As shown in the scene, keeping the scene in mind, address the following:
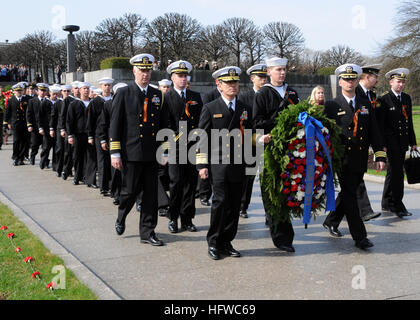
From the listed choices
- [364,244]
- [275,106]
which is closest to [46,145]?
[275,106]

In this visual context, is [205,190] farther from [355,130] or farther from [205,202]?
[355,130]

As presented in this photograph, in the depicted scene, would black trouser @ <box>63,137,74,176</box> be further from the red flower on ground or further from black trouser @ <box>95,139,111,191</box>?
the red flower on ground

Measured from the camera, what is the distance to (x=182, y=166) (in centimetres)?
768

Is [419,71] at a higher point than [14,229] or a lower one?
higher

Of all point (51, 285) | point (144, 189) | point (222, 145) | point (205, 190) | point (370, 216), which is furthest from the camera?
→ point (205, 190)

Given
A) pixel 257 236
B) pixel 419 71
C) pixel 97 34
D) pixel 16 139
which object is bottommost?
pixel 257 236

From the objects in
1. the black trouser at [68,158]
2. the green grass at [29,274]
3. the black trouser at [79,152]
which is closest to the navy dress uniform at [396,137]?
the green grass at [29,274]

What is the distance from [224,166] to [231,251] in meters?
1.02

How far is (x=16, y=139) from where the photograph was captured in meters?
15.7

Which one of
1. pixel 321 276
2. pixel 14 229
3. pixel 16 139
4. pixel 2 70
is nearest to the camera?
pixel 321 276

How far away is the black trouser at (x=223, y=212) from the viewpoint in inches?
242
